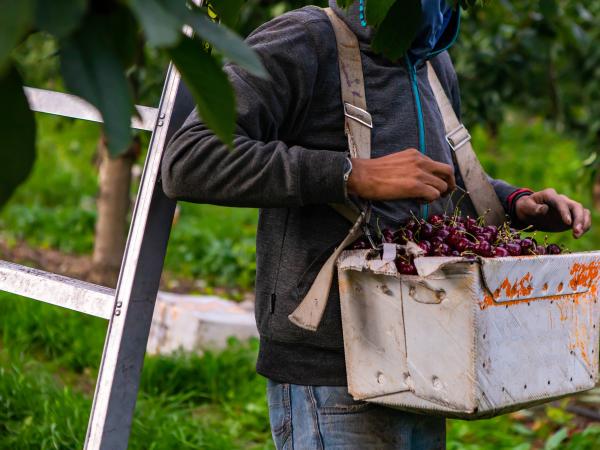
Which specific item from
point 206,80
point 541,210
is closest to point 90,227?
point 541,210

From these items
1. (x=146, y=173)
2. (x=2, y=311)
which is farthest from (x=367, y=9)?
(x=2, y=311)

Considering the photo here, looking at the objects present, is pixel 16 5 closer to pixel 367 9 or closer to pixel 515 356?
pixel 367 9

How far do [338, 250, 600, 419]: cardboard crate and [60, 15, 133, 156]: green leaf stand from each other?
0.81m

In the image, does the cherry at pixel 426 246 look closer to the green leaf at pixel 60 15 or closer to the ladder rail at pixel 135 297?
the ladder rail at pixel 135 297

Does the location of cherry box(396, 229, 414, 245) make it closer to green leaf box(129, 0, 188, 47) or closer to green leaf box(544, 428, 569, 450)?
green leaf box(129, 0, 188, 47)

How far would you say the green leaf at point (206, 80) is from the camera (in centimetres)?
84

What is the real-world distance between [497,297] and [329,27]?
0.63m

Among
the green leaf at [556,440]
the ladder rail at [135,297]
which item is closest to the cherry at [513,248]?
the ladder rail at [135,297]

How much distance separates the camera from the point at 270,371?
5.97 ft

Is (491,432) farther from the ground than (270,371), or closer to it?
closer to it

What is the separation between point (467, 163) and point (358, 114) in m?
0.41

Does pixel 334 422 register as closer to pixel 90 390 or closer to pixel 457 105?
pixel 457 105

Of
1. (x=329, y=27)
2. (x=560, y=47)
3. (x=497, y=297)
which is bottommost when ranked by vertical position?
(x=560, y=47)

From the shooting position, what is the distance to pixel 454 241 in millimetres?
1615
